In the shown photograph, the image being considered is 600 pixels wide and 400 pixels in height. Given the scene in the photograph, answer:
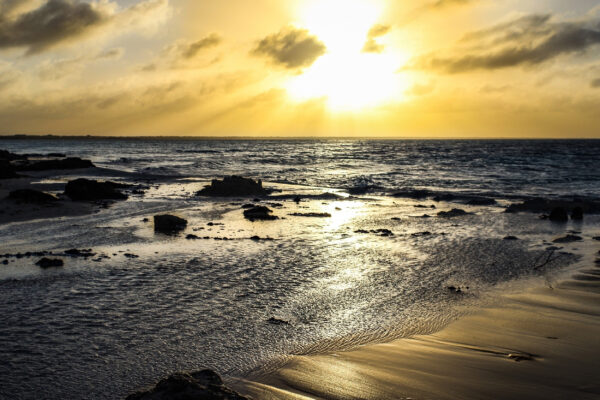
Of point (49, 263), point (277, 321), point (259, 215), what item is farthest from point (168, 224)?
point (277, 321)

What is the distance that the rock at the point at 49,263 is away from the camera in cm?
990

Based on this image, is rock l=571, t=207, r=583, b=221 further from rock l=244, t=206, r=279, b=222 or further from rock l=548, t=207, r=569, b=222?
rock l=244, t=206, r=279, b=222

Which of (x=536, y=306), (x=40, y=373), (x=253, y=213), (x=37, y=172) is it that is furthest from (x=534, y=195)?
(x=37, y=172)

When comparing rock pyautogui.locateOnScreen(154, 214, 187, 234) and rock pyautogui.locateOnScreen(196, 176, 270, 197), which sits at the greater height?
rock pyautogui.locateOnScreen(196, 176, 270, 197)

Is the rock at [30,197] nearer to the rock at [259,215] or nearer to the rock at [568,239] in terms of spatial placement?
the rock at [259,215]

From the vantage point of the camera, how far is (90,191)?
23438 mm

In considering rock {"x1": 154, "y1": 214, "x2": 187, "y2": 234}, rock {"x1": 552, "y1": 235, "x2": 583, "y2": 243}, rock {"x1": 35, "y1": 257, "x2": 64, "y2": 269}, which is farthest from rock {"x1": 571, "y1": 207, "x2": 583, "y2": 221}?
rock {"x1": 35, "y1": 257, "x2": 64, "y2": 269}

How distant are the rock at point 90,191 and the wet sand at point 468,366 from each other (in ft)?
67.5

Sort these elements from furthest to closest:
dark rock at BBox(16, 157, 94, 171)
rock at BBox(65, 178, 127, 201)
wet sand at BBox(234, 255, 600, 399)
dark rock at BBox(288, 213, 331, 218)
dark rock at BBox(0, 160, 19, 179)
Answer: dark rock at BBox(16, 157, 94, 171)
dark rock at BBox(0, 160, 19, 179)
rock at BBox(65, 178, 127, 201)
dark rock at BBox(288, 213, 331, 218)
wet sand at BBox(234, 255, 600, 399)

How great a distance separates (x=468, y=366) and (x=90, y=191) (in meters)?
22.3

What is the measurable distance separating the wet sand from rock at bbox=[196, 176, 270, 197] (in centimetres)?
2114

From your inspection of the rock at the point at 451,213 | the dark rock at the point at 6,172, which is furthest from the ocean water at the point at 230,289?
the dark rock at the point at 6,172

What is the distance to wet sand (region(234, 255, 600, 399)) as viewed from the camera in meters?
4.88

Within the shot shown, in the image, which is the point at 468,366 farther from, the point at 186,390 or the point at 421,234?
the point at 421,234
